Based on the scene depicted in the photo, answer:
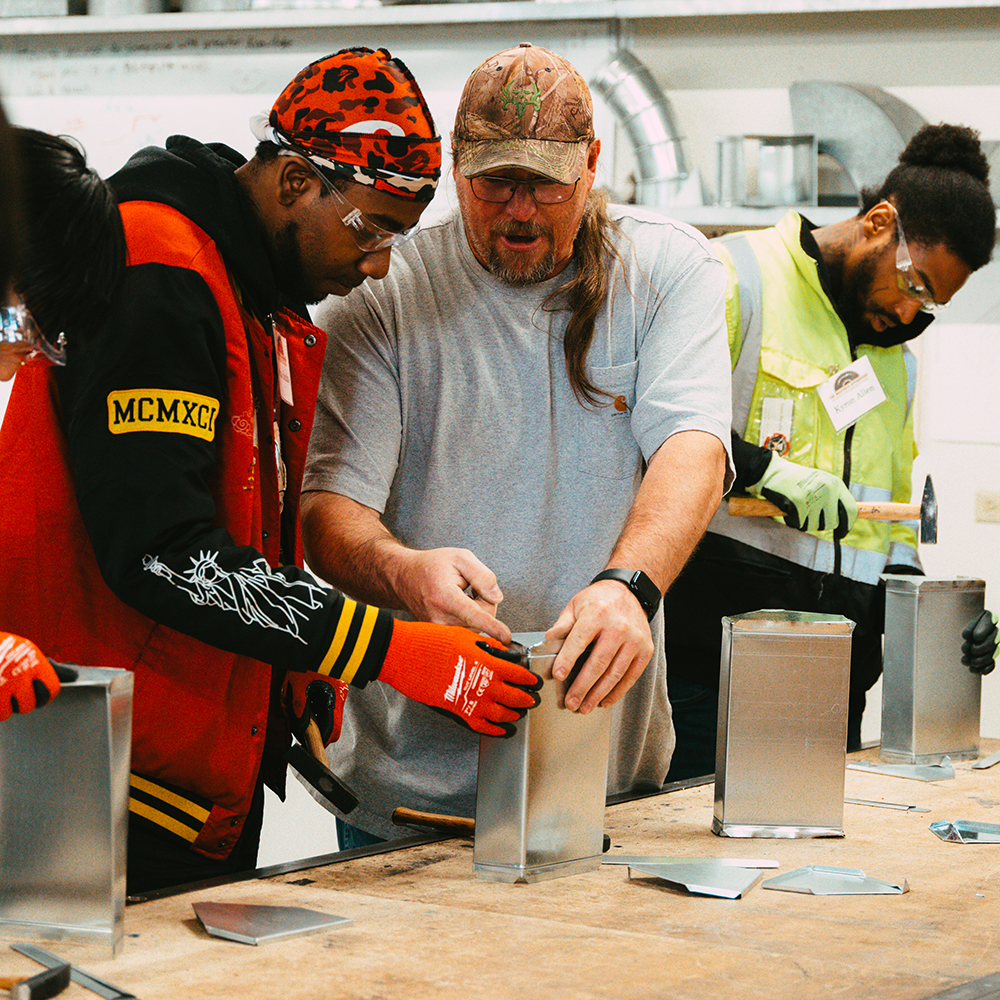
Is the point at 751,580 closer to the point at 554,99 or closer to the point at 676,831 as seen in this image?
the point at 676,831

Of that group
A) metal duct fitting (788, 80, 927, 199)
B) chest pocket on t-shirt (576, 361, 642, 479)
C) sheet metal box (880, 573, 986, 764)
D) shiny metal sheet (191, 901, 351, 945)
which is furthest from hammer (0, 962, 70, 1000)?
metal duct fitting (788, 80, 927, 199)

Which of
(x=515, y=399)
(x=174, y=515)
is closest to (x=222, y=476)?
(x=174, y=515)

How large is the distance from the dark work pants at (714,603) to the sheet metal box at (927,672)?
1.11ft

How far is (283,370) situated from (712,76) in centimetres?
209

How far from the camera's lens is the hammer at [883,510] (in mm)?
2037

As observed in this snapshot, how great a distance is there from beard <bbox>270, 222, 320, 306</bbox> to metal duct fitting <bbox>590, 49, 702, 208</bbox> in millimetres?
1777

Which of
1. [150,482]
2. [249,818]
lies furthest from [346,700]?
[150,482]

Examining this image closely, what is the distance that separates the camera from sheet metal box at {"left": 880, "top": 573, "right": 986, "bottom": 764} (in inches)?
→ 67.0

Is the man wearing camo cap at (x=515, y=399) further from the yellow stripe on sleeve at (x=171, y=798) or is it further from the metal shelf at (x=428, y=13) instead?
the metal shelf at (x=428, y=13)

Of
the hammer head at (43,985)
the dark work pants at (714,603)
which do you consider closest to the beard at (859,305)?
the dark work pants at (714,603)

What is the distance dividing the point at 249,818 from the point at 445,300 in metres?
0.67

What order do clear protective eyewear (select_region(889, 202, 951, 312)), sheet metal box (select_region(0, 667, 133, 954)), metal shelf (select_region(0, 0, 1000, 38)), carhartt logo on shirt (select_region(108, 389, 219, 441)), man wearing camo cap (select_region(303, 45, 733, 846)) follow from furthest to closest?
metal shelf (select_region(0, 0, 1000, 38)) → clear protective eyewear (select_region(889, 202, 951, 312)) → man wearing camo cap (select_region(303, 45, 733, 846)) → carhartt logo on shirt (select_region(108, 389, 219, 441)) → sheet metal box (select_region(0, 667, 133, 954))

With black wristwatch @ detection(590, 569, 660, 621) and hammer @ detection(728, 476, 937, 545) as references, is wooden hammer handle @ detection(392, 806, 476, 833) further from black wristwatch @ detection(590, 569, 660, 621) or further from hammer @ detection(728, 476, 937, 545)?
hammer @ detection(728, 476, 937, 545)

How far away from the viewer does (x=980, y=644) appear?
171cm
